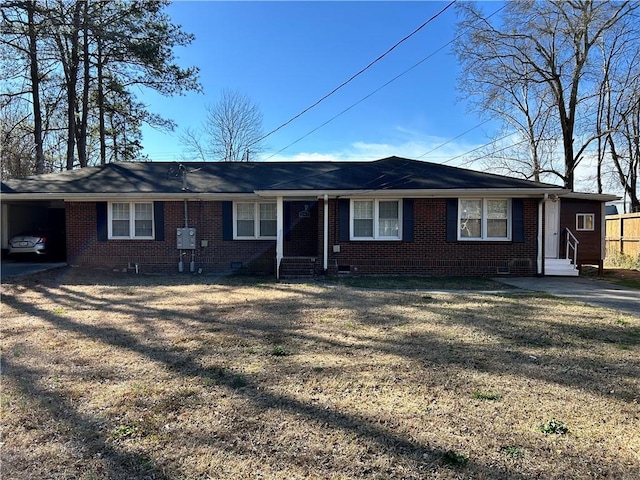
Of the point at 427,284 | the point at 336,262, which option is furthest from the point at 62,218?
the point at 427,284

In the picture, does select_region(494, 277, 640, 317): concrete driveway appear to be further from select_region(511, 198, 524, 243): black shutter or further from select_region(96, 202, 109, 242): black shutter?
select_region(96, 202, 109, 242): black shutter

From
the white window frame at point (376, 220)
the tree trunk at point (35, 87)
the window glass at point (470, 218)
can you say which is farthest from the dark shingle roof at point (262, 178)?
the tree trunk at point (35, 87)

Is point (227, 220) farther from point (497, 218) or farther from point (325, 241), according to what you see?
point (497, 218)

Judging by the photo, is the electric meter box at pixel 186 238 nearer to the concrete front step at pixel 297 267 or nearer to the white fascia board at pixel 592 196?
the concrete front step at pixel 297 267

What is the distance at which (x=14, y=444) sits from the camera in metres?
2.65

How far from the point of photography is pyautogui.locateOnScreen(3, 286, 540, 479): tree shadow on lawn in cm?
239

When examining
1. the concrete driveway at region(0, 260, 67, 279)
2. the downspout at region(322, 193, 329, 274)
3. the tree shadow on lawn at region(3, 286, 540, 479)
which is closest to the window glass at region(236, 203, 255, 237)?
the downspout at region(322, 193, 329, 274)

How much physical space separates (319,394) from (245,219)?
30.5 ft

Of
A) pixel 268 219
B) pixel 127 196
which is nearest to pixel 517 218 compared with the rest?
pixel 268 219

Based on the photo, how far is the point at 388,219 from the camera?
37.1 ft

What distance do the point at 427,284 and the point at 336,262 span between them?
2.69m

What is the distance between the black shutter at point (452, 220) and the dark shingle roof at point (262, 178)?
21.6 inches

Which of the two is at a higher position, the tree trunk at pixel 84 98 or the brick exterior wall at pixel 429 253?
the tree trunk at pixel 84 98

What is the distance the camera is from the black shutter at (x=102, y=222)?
12.0 metres
